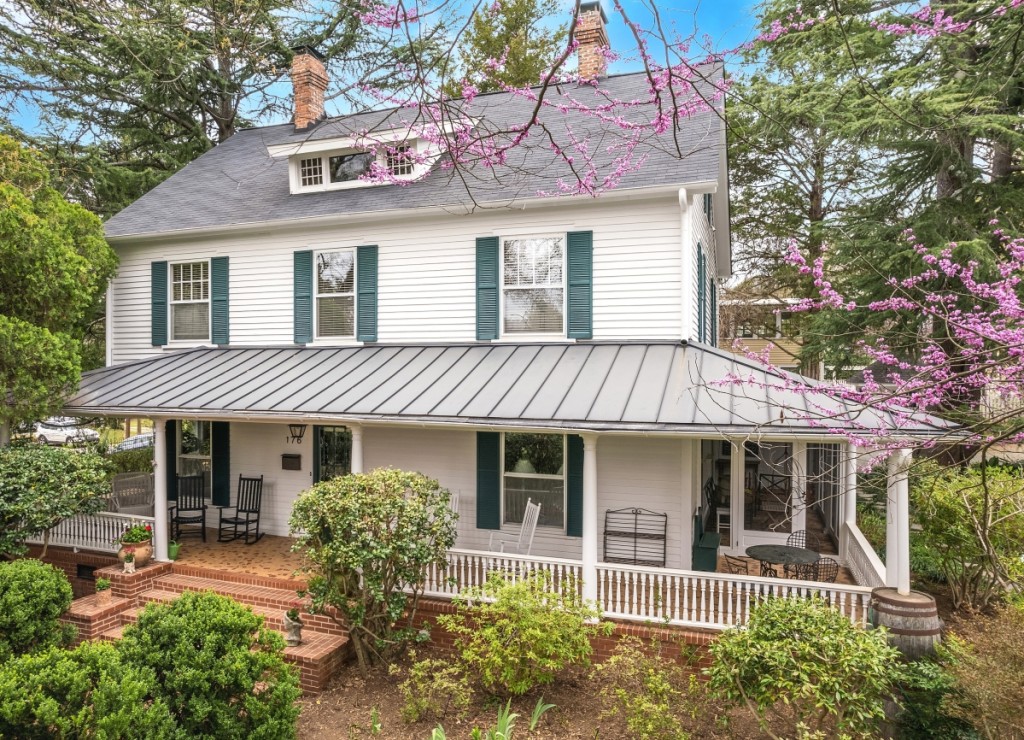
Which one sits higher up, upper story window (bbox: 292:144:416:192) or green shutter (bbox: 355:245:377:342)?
upper story window (bbox: 292:144:416:192)

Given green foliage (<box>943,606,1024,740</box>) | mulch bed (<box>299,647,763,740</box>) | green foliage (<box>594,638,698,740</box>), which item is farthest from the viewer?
mulch bed (<box>299,647,763,740</box>)

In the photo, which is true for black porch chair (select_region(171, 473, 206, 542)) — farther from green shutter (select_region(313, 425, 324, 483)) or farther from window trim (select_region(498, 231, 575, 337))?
window trim (select_region(498, 231, 575, 337))

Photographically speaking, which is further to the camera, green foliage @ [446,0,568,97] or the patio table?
green foliage @ [446,0,568,97]

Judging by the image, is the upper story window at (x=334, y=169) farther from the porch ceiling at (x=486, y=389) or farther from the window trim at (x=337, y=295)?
the porch ceiling at (x=486, y=389)

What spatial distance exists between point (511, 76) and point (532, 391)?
17.3 meters

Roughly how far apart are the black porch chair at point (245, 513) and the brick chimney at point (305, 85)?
7.86 meters

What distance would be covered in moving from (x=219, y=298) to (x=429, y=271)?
426 centimetres

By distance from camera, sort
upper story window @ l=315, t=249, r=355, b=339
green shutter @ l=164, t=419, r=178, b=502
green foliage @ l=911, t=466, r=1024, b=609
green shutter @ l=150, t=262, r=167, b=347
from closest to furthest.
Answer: green foliage @ l=911, t=466, r=1024, b=609 → upper story window @ l=315, t=249, r=355, b=339 → green shutter @ l=164, t=419, r=178, b=502 → green shutter @ l=150, t=262, r=167, b=347

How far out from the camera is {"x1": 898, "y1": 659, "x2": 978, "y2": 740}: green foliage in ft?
17.7

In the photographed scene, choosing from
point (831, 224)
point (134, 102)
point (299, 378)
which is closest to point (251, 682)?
point (299, 378)

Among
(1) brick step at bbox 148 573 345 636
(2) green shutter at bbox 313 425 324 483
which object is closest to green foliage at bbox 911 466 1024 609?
(1) brick step at bbox 148 573 345 636

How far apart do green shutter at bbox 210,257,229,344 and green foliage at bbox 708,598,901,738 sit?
9.88 meters

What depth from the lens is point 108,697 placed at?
4359 mm

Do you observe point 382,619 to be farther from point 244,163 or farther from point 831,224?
point 831,224
